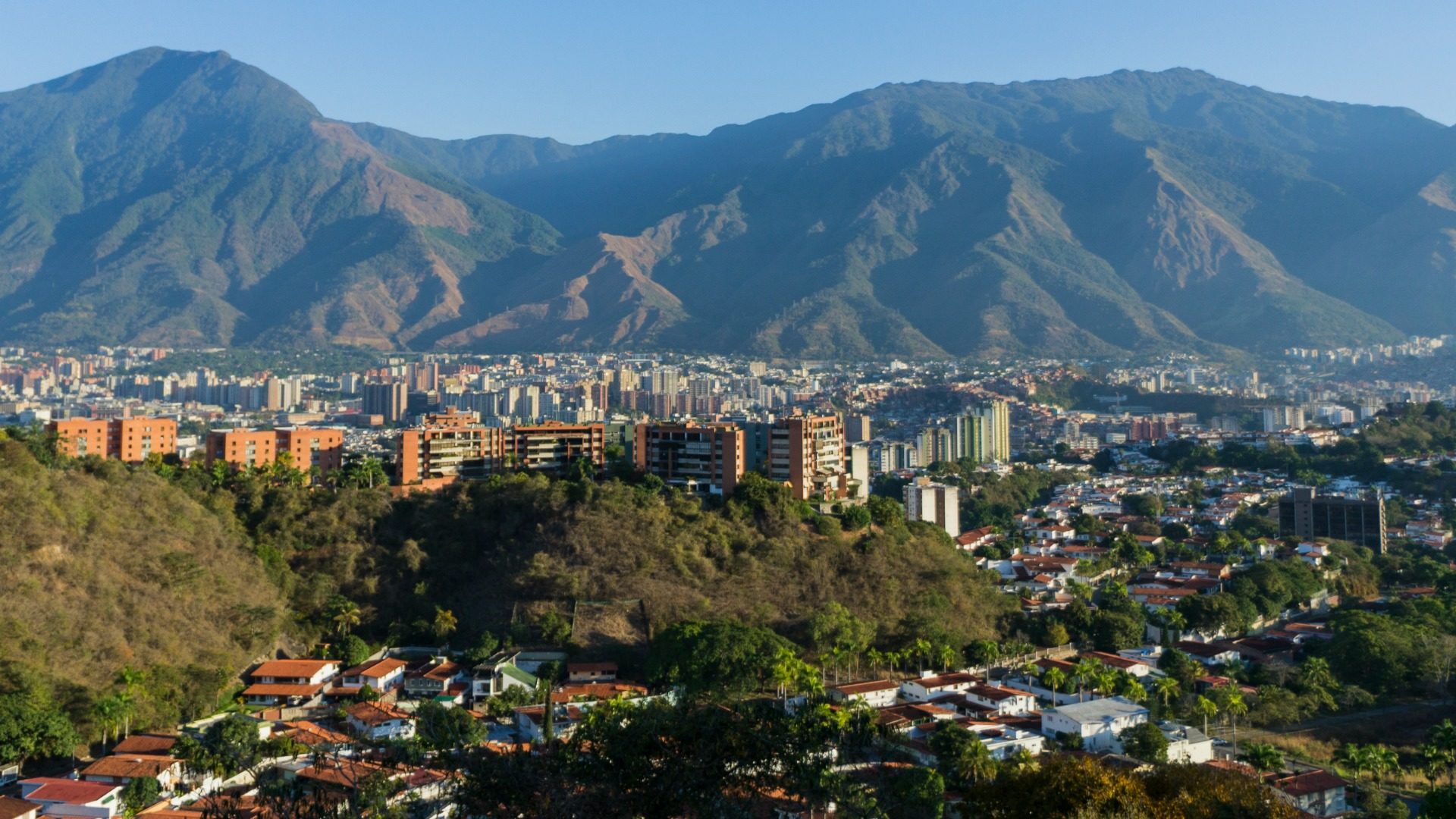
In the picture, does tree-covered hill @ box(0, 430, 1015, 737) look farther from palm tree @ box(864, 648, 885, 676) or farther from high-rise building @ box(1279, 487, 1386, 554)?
high-rise building @ box(1279, 487, 1386, 554)

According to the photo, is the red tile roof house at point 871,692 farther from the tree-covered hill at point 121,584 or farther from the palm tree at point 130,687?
the palm tree at point 130,687

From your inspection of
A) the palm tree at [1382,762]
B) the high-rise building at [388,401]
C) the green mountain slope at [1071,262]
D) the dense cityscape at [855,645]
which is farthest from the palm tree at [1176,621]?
the green mountain slope at [1071,262]

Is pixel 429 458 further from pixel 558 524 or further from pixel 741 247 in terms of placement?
pixel 741 247

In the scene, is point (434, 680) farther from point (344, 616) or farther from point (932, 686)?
point (932, 686)

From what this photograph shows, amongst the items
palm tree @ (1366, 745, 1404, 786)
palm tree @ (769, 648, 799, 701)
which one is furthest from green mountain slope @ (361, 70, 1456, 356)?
palm tree @ (1366, 745, 1404, 786)

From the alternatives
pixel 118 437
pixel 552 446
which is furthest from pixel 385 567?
pixel 118 437

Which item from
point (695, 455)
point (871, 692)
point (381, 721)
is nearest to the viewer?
point (381, 721)
